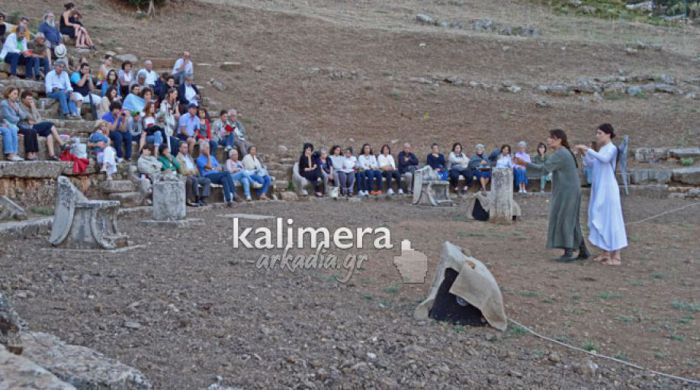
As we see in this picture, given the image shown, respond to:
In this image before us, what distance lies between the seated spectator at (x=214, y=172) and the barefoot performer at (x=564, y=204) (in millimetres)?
6706

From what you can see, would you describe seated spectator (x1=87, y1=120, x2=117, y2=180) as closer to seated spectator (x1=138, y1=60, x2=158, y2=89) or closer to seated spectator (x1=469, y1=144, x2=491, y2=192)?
seated spectator (x1=138, y1=60, x2=158, y2=89)

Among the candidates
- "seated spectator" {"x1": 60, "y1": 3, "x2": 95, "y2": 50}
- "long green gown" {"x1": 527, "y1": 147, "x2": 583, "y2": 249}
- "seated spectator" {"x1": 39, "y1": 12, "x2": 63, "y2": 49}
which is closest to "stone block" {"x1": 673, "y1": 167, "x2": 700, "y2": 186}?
"long green gown" {"x1": 527, "y1": 147, "x2": 583, "y2": 249}

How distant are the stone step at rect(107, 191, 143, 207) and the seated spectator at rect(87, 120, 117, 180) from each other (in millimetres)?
468

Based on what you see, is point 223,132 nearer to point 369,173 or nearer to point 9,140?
point 369,173

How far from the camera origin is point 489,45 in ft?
91.0

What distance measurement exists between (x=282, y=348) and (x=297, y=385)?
2.23 ft

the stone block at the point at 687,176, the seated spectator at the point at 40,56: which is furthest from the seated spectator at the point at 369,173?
the stone block at the point at 687,176

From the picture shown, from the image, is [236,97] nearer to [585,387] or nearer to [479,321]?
[479,321]

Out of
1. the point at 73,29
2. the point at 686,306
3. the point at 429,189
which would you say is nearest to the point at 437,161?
the point at 429,189

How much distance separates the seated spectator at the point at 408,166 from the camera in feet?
Answer: 58.8

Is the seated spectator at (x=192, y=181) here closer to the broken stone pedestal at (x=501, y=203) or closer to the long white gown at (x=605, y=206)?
the broken stone pedestal at (x=501, y=203)

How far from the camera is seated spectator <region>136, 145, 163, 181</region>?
13.4 metres

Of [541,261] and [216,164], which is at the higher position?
[216,164]

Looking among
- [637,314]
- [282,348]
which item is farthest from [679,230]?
[282,348]
